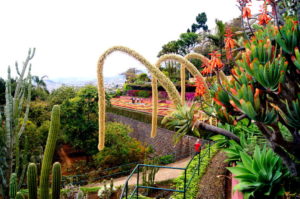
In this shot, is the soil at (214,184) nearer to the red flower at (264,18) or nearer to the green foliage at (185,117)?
the green foliage at (185,117)

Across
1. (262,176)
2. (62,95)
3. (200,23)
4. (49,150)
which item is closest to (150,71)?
(262,176)

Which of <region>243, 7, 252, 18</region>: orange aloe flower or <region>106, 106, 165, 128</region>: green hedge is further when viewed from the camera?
<region>106, 106, 165, 128</region>: green hedge

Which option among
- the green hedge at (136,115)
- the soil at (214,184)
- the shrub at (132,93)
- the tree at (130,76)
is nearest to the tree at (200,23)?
the tree at (130,76)

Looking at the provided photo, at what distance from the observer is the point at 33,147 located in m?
10.8

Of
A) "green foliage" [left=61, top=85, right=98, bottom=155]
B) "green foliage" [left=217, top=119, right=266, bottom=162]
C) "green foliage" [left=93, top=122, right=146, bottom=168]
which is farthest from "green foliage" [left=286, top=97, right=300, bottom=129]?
"green foliage" [left=61, top=85, right=98, bottom=155]

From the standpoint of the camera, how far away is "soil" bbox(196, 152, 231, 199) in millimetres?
4785

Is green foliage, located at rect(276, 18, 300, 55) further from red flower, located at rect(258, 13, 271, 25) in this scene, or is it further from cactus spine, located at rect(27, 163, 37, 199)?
cactus spine, located at rect(27, 163, 37, 199)

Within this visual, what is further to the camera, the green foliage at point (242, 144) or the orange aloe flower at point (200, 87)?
the green foliage at point (242, 144)

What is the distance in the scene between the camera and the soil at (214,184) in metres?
4.79

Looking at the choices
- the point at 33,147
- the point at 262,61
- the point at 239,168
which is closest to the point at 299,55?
the point at 262,61

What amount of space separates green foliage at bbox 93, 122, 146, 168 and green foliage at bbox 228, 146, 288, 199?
849 cm

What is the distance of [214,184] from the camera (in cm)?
521

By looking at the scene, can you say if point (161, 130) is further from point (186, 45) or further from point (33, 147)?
point (186, 45)

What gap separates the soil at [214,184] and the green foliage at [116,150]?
218 inches
